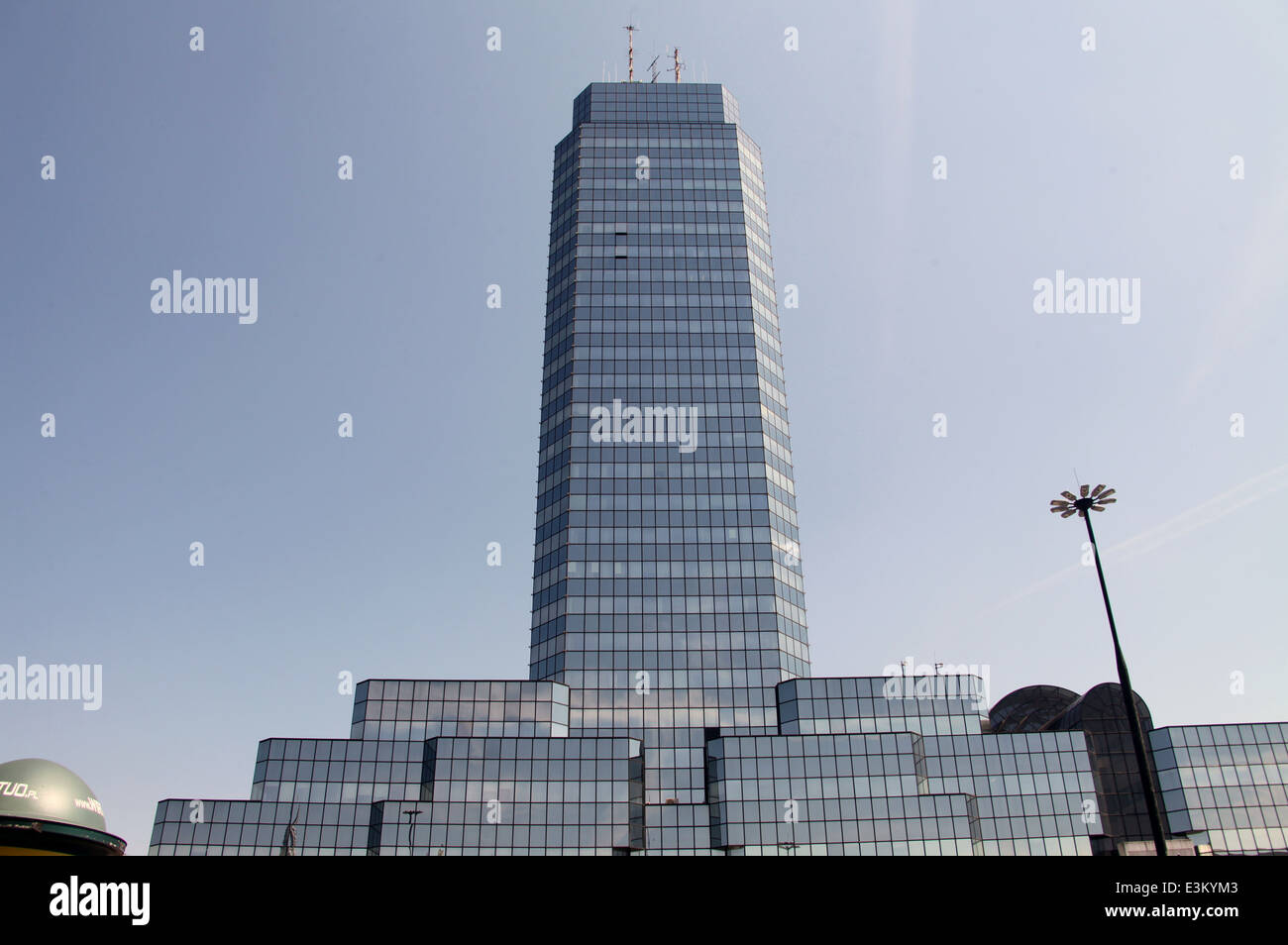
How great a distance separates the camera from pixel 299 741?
342 ft

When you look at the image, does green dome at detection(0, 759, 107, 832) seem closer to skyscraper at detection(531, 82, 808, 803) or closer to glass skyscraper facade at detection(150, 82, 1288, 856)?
glass skyscraper facade at detection(150, 82, 1288, 856)

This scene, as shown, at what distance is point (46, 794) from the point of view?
141 feet

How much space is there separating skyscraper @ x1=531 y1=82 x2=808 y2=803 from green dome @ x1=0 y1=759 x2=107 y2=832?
73.4 m

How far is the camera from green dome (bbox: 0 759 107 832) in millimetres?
41781

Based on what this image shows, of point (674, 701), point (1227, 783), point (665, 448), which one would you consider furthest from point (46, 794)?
point (1227, 783)

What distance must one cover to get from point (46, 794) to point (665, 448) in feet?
317

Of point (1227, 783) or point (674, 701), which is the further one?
point (674, 701)

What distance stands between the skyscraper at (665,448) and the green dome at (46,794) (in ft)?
241

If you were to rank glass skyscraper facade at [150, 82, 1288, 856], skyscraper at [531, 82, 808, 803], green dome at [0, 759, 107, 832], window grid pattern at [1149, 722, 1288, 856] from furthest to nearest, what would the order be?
skyscraper at [531, 82, 808, 803] → window grid pattern at [1149, 722, 1288, 856] → glass skyscraper facade at [150, 82, 1288, 856] → green dome at [0, 759, 107, 832]

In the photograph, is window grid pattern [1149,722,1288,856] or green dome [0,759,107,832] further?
window grid pattern [1149,722,1288,856]

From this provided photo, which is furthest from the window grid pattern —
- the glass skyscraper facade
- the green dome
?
the green dome

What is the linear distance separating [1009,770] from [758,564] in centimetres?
4165

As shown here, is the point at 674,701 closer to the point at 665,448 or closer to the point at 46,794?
the point at 665,448
